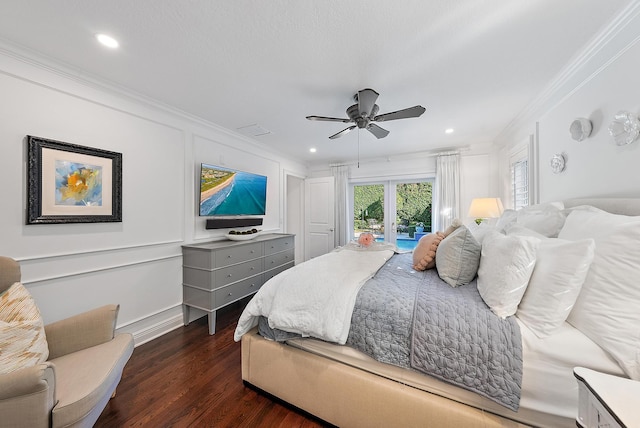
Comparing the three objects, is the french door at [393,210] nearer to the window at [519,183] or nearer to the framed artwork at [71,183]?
the window at [519,183]

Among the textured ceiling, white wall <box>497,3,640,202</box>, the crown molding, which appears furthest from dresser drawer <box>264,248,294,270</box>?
the crown molding

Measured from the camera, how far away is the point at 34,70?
5.61ft

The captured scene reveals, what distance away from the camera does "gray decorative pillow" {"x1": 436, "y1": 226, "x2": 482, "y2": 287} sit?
5.09ft

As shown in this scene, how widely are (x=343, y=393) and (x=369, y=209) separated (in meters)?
4.01

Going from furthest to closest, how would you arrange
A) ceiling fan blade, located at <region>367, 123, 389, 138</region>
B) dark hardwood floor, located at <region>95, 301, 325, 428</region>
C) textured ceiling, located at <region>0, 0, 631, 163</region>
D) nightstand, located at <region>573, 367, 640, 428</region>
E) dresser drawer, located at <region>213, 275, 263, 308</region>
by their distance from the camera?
dresser drawer, located at <region>213, 275, 263, 308</region>, ceiling fan blade, located at <region>367, 123, 389, 138</region>, dark hardwood floor, located at <region>95, 301, 325, 428</region>, textured ceiling, located at <region>0, 0, 631, 163</region>, nightstand, located at <region>573, 367, 640, 428</region>

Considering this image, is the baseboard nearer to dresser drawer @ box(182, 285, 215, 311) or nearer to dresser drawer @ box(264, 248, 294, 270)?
A: dresser drawer @ box(182, 285, 215, 311)

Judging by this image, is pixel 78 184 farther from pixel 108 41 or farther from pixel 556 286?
pixel 556 286

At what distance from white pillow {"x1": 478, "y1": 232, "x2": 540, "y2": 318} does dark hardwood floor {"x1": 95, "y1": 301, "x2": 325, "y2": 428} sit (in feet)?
4.25

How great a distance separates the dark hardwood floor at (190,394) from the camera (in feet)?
4.68

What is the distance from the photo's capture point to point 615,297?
0.96 metres

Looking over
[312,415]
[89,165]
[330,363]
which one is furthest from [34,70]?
[312,415]

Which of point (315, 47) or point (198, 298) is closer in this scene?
point (315, 47)

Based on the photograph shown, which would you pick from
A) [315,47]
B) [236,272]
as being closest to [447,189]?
[315,47]

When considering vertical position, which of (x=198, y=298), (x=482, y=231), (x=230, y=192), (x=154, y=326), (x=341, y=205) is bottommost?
(x=154, y=326)
